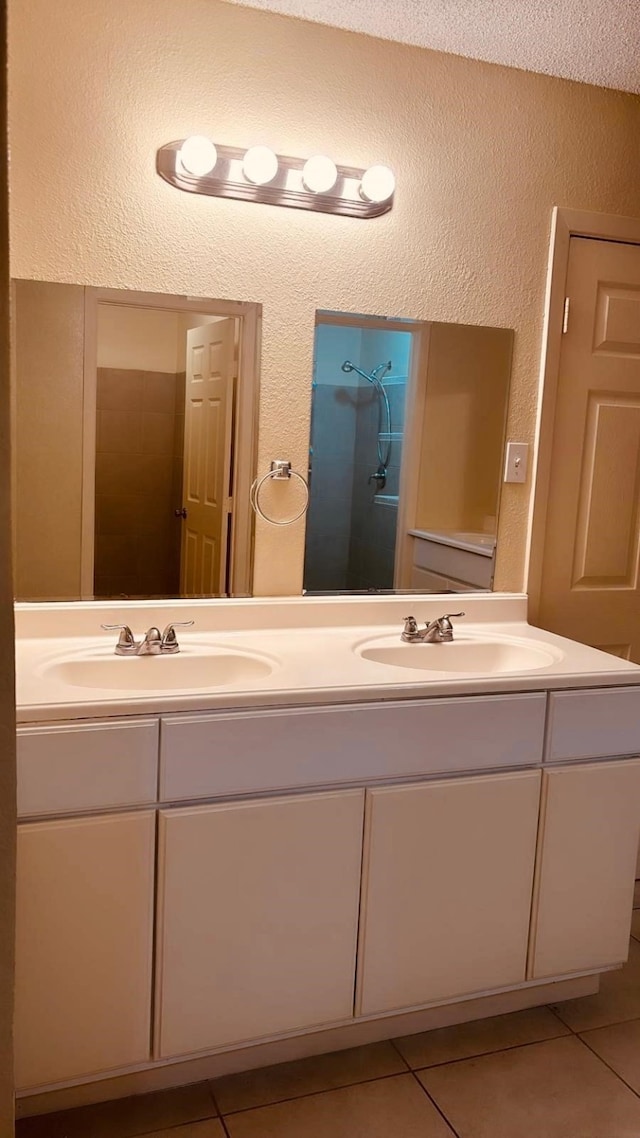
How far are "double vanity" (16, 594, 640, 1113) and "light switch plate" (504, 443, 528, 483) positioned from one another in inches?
19.8

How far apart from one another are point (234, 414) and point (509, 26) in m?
1.08

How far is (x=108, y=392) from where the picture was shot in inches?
80.1

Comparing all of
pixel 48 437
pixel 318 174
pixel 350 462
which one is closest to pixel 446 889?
pixel 350 462

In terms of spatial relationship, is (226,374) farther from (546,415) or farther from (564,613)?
(564,613)

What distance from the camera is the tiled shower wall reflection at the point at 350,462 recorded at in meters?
2.22

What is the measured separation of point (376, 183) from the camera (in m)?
2.16

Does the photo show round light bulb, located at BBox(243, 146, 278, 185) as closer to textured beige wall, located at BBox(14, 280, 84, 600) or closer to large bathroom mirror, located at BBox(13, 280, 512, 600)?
large bathroom mirror, located at BBox(13, 280, 512, 600)

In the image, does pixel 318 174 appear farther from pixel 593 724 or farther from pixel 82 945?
pixel 82 945

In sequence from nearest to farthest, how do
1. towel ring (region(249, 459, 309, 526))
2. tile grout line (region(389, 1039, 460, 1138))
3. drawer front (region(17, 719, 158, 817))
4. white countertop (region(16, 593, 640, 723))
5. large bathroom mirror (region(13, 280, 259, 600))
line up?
drawer front (region(17, 719, 158, 817))
white countertop (region(16, 593, 640, 723))
tile grout line (region(389, 1039, 460, 1138))
large bathroom mirror (region(13, 280, 259, 600))
towel ring (region(249, 459, 309, 526))

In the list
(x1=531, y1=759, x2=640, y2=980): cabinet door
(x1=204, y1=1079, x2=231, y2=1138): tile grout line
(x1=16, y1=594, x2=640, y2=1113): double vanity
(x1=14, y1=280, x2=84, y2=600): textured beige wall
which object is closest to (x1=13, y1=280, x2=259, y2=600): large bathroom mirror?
(x1=14, y1=280, x2=84, y2=600): textured beige wall

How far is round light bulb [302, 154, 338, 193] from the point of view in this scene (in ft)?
6.85

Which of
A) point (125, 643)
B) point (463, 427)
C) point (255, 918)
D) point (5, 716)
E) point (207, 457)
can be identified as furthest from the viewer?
point (463, 427)

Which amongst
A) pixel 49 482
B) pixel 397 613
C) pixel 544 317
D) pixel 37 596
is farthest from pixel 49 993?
pixel 544 317

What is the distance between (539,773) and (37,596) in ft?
3.81
